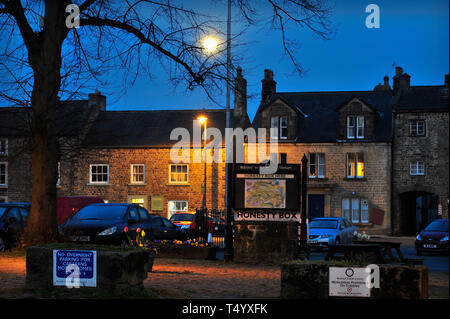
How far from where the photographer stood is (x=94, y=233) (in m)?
17.7

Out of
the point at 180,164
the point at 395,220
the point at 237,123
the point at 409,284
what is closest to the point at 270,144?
the point at 237,123

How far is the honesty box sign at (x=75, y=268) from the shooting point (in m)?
9.55

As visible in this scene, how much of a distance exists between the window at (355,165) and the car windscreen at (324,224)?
1790cm

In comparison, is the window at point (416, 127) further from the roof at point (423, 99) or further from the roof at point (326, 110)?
the roof at point (326, 110)

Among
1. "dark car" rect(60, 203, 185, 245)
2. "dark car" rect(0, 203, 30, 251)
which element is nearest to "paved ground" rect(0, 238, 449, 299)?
"dark car" rect(60, 203, 185, 245)

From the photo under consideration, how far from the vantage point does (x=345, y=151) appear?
4819cm

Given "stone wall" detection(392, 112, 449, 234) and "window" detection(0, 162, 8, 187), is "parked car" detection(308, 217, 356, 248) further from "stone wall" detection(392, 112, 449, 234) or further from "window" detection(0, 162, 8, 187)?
"window" detection(0, 162, 8, 187)

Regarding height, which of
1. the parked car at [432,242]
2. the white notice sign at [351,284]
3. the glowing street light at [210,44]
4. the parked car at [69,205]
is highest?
the glowing street light at [210,44]

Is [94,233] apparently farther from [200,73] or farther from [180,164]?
[180,164]

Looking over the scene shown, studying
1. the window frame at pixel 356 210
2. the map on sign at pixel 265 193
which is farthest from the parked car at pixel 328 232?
the window frame at pixel 356 210
